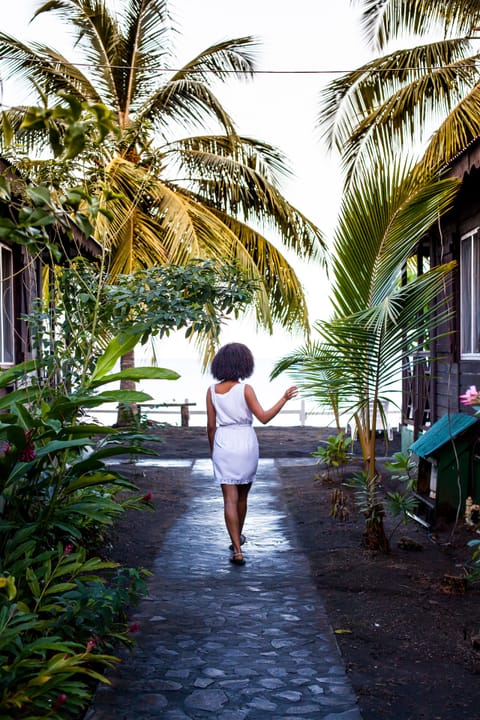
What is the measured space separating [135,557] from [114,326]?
195cm

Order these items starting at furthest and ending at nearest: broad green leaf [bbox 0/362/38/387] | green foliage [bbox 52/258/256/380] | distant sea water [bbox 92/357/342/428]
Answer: distant sea water [bbox 92/357/342/428] < green foliage [bbox 52/258/256/380] < broad green leaf [bbox 0/362/38/387]

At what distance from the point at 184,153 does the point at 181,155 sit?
11 cm

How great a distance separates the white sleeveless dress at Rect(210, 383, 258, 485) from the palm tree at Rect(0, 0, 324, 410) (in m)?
8.39

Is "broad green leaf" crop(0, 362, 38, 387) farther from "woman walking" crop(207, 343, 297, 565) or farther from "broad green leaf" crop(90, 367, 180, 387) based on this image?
"woman walking" crop(207, 343, 297, 565)

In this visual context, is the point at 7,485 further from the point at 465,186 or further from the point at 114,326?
the point at 465,186

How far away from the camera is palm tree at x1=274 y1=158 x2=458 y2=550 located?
5867 mm

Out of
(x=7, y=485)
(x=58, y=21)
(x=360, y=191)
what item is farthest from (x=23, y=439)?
(x=58, y=21)

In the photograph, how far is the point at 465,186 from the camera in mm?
8258

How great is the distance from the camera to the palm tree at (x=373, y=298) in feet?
19.2

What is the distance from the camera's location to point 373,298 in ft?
20.0

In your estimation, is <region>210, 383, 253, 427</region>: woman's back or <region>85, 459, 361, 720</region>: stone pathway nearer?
<region>85, 459, 361, 720</region>: stone pathway

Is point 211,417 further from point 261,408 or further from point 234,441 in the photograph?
point 261,408

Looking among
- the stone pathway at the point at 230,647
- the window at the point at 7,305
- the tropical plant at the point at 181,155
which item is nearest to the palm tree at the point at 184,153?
the tropical plant at the point at 181,155

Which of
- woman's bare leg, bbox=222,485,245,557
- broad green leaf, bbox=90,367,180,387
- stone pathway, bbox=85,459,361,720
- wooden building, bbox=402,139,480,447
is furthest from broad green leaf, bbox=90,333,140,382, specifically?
wooden building, bbox=402,139,480,447
